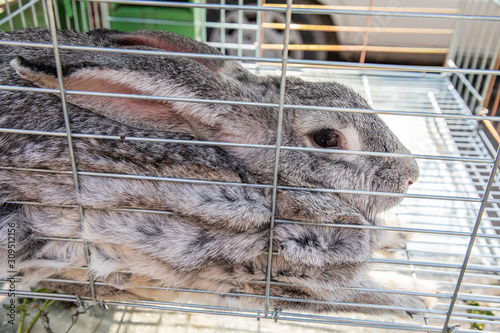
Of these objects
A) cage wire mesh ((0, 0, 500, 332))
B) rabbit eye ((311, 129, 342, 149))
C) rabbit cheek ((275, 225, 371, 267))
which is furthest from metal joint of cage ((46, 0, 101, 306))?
rabbit eye ((311, 129, 342, 149))

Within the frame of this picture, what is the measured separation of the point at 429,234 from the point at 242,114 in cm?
112

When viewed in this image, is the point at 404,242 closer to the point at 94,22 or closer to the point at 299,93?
the point at 299,93

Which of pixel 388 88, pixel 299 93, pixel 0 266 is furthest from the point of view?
pixel 388 88

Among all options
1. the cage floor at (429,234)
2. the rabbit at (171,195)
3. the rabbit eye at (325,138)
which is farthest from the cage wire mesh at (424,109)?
the rabbit eye at (325,138)

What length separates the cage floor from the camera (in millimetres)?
1415

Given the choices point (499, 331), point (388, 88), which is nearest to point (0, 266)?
point (499, 331)

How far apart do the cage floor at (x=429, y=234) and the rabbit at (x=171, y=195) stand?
0.13 meters

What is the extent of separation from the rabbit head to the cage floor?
203 millimetres

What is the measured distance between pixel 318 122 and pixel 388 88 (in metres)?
1.46

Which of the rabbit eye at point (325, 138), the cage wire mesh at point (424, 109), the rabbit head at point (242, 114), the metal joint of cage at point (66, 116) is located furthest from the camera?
the cage wire mesh at point (424, 109)

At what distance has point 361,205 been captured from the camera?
5.25 ft

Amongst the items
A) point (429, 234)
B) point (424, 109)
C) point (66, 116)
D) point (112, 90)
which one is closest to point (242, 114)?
point (112, 90)

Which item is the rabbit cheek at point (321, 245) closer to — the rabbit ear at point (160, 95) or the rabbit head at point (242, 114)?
the rabbit head at point (242, 114)

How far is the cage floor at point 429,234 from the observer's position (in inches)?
55.7
